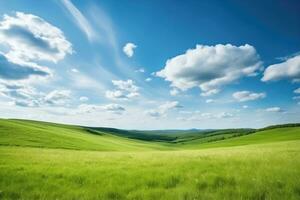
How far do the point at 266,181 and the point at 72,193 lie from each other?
6.33m

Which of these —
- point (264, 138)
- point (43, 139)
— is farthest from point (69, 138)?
point (264, 138)

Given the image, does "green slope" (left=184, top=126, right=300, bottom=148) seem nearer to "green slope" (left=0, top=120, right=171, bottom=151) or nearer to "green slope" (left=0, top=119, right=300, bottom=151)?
"green slope" (left=0, top=119, right=300, bottom=151)

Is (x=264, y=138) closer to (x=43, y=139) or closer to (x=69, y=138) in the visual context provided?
(x=69, y=138)

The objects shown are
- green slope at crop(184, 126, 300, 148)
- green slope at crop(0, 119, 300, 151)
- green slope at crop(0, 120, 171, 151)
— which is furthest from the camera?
green slope at crop(184, 126, 300, 148)

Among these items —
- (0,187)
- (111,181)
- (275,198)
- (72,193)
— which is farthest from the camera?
(111,181)

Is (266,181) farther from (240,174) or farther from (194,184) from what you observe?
(194,184)

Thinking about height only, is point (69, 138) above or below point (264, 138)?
below

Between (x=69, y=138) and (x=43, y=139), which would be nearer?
(x=43, y=139)

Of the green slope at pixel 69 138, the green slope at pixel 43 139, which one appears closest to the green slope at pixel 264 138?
the green slope at pixel 69 138

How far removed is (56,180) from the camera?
28.9ft

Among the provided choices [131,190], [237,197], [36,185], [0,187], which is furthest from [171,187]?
[0,187]

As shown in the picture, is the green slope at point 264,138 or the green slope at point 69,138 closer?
the green slope at point 69,138

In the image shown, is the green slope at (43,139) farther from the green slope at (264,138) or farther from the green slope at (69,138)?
the green slope at (264,138)

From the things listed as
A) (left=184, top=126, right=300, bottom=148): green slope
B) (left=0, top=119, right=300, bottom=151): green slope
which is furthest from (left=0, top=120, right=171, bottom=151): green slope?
(left=184, top=126, right=300, bottom=148): green slope
